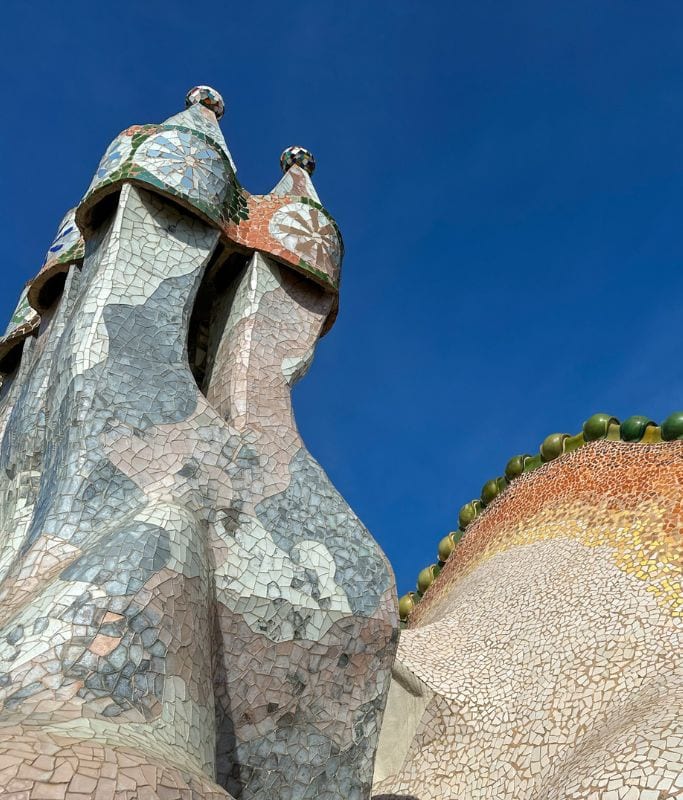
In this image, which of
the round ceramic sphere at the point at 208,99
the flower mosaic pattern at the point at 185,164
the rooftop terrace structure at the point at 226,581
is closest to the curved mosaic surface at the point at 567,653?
the rooftop terrace structure at the point at 226,581

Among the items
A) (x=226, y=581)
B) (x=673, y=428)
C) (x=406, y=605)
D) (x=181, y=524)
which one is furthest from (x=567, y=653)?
(x=406, y=605)

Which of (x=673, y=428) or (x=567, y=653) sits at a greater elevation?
(x=673, y=428)

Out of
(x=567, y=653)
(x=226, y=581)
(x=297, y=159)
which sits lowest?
(x=226, y=581)

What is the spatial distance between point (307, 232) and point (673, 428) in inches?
120

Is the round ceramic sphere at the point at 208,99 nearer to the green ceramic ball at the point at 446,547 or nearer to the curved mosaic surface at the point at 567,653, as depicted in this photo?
the curved mosaic surface at the point at 567,653

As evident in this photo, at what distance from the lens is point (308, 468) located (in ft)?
10.7

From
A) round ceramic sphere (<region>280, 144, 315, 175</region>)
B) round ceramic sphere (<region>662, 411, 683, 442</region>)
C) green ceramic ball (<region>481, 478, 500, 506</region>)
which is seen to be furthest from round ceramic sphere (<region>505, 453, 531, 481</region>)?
round ceramic sphere (<region>280, 144, 315, 175</region>)

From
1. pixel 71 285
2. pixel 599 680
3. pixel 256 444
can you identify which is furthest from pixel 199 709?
pixel 599 680

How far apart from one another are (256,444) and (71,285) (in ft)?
4.78

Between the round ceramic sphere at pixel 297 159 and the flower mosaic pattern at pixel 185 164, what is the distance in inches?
39.2

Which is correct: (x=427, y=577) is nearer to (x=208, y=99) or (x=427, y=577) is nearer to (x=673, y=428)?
(x=673, y=428)

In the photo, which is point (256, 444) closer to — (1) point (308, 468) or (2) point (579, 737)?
(1) point (308, 468)

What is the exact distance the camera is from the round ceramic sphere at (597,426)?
6.21 meters

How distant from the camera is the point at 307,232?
13.1ft
